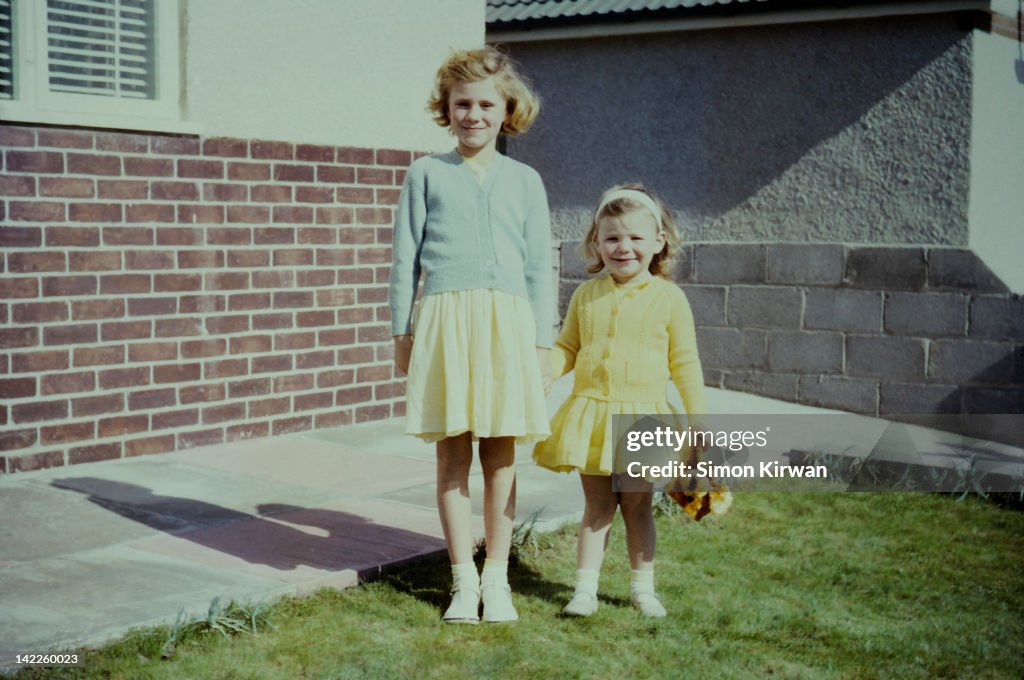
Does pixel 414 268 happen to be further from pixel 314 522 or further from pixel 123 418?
pixel 123 418

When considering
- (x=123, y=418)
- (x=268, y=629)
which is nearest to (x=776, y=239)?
(x=123, y=418)

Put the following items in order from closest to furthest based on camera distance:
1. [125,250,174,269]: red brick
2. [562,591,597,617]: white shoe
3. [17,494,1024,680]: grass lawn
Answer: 1. [17,494,1024,680]: grass lawn
2. [562,591,597,617]: white shoe
3. [125,250,174,269]: red brick

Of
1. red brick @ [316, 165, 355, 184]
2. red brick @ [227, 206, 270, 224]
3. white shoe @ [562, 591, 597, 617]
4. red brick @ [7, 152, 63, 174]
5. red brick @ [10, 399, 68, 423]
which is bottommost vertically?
white shoe @ [562, 591, 597, 617]

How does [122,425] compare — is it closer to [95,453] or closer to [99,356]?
[95,453]

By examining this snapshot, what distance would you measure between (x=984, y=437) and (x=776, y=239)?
240 centimetres

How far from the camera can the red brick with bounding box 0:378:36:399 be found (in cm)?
567

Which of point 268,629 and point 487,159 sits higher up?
point 487,159

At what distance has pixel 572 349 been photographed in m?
4.26

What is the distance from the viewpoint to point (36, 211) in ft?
18.7

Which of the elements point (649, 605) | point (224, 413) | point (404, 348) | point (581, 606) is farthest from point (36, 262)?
point (649, 605)

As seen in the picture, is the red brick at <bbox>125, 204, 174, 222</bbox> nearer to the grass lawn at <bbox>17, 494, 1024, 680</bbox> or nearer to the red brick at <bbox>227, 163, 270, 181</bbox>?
the red brick at <bbox>227, 163, 270, 181</bbox>

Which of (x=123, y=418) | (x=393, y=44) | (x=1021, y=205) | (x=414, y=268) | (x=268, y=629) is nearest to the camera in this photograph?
(x=268, y=629)

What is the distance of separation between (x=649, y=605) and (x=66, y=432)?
10.8 feet

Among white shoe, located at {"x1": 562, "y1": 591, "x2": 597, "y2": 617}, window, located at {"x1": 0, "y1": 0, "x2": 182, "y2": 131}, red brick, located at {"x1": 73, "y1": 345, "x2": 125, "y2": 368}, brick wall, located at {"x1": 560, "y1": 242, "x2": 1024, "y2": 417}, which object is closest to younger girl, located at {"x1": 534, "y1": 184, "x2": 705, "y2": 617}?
white shoe, located at {"x1": 562, "y1": 591, "x2": 597, "y2": 617}
